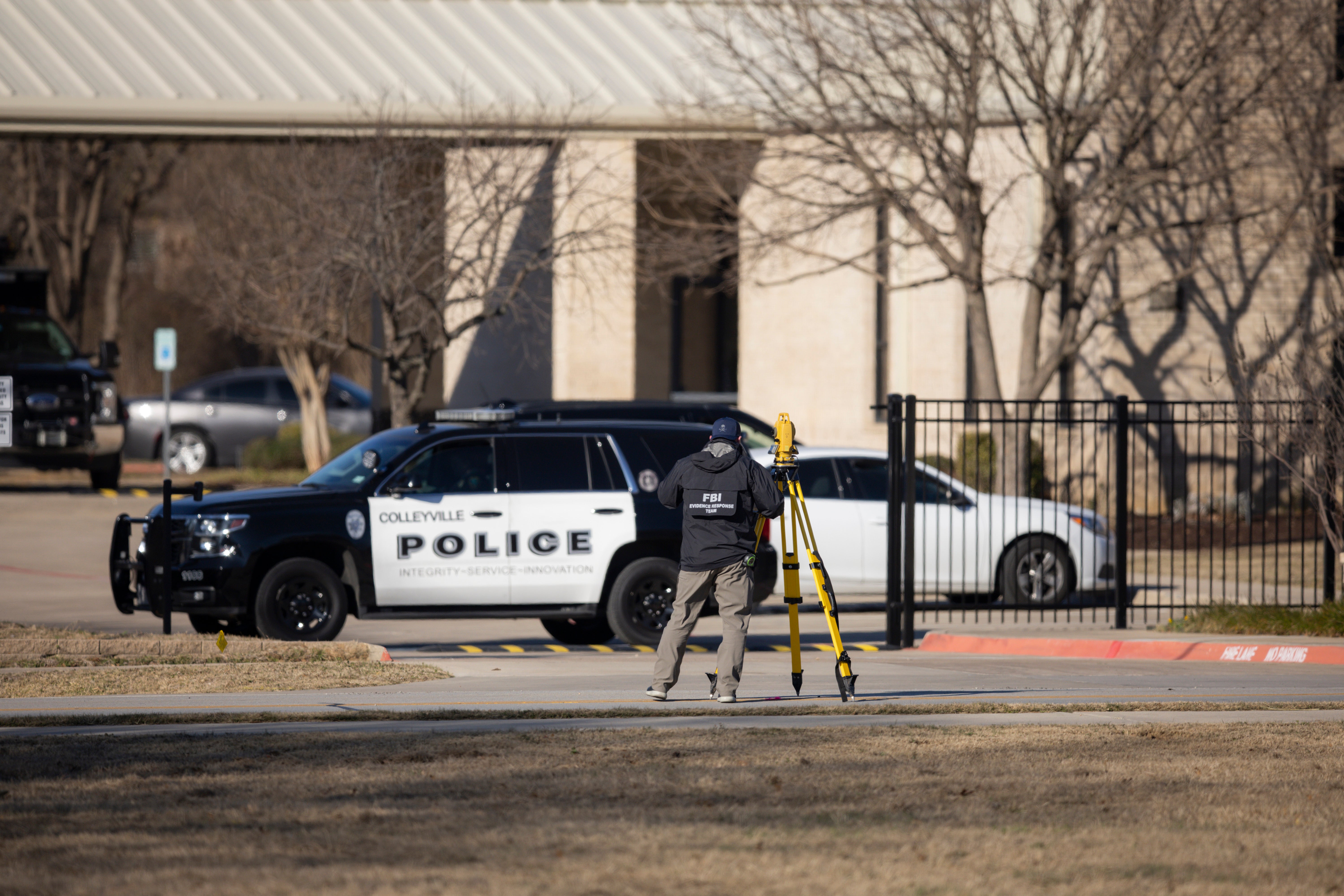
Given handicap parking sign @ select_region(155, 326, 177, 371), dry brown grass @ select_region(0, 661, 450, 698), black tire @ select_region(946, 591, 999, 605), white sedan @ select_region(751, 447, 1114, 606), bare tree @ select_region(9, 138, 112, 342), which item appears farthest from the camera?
bare tree @ select_region(9, 138, 112, 342)

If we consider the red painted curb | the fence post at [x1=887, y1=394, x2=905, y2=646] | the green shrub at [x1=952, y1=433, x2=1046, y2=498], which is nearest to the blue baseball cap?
the fence post at [x1=887, y1=394, x2=905, y2=646]

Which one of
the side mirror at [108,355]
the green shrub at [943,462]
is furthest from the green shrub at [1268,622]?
the side mirror at [108,355]

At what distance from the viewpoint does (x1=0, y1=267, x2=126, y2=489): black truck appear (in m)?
23.9

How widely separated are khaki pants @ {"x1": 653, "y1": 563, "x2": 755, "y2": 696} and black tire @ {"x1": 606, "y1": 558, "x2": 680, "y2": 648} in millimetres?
3157

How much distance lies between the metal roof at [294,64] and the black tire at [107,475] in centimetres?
509

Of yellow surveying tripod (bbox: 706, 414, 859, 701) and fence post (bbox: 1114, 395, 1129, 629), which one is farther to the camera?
fence post (bbox: 1114, 395, 1129, 629)

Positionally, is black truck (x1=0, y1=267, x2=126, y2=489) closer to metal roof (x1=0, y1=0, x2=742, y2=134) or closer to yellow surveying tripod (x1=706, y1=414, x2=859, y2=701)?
metal roof (x1=0, y1=0, x2=742, y2=134)

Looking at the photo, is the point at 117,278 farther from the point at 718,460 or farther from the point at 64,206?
the point at 718,460

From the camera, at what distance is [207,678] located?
33.7 ft

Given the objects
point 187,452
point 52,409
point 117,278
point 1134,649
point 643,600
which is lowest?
point 1134,649

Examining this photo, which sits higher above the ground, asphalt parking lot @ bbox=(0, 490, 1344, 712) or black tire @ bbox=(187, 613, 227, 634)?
black tire @ bbox=(187, 613, 227, 634)

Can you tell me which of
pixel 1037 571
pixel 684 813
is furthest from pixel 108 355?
pixel 684 813

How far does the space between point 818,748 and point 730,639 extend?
1.49m

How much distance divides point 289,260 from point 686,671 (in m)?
12.6
